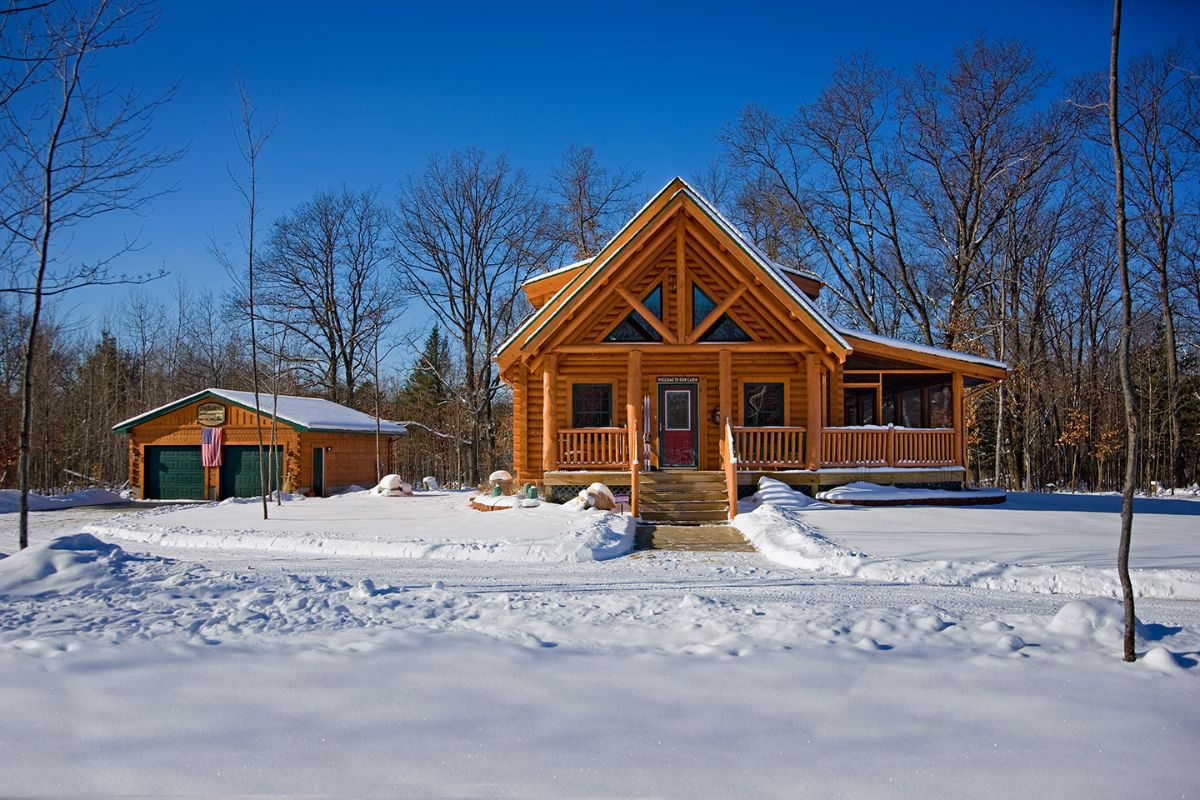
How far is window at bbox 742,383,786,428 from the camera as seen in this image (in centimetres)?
1839

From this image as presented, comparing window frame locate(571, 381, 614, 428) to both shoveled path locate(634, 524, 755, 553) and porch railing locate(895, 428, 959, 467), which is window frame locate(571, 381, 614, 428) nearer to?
shoveled path locate(634, 524, 755, 553)

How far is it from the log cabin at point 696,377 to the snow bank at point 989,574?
219 inches

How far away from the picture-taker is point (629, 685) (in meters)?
4.41

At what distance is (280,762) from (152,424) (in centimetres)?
2901

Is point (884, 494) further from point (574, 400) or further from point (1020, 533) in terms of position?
point (574, 400)

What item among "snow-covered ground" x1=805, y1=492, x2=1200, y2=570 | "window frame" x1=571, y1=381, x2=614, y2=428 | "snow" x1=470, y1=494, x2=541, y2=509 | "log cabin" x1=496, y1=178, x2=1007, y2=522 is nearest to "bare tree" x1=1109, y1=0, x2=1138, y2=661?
"snow-covered ground" x1=805, y1=492, x2=1200, y2=570

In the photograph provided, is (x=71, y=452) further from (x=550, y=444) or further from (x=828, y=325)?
(x=828, y=325)

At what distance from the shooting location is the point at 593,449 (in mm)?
17250

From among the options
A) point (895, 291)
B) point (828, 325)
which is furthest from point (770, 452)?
point (895, 291)

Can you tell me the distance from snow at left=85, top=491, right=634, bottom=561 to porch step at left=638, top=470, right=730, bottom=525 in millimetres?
1363

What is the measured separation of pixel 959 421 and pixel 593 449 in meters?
8.83

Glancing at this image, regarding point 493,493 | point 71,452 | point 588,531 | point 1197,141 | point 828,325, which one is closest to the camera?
point 588,531

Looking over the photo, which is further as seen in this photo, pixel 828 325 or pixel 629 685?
pixel 828 325

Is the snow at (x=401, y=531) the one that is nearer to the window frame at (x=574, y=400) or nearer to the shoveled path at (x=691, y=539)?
the shoveled path at (x=691, y=539)
